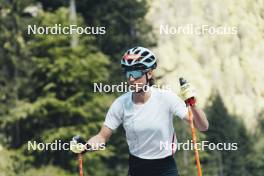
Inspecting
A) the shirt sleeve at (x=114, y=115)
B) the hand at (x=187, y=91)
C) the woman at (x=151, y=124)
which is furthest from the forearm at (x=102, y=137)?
the hand at (x=187, y=91)

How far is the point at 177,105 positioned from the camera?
22.5 ft

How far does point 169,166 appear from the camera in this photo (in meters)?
6.86

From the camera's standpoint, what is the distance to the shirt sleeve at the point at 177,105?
6840 millimetres

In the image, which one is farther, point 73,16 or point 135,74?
point 73,16

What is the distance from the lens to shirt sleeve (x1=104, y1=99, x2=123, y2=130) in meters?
7.08

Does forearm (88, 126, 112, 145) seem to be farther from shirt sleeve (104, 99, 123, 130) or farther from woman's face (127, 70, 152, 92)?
woman's face (127, 70, 152, 92)

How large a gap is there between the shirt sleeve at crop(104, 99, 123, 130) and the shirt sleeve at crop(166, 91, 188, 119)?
0.56 metres

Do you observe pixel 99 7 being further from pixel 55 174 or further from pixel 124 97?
pixel 124 97

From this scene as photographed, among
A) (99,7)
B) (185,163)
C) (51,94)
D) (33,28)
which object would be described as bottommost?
(185,163)

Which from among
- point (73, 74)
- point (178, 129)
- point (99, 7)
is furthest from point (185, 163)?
point (73, 74)

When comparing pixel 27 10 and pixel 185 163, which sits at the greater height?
pixel 27 10

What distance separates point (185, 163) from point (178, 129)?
420cm

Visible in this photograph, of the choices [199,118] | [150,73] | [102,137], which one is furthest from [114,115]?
[199,118]

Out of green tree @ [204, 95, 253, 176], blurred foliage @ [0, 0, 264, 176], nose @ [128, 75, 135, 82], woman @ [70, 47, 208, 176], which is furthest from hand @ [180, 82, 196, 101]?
green tree @ [204, 95, 253, 176]
